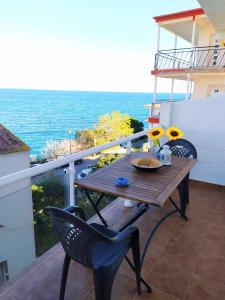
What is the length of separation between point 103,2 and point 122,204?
2924 centimetres

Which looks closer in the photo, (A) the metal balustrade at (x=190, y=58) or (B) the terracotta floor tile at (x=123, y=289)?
(B) the terracotta floor tile at (x=123, y=289)

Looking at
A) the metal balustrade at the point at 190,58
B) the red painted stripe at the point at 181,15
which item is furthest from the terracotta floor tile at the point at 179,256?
the red painted stripe at the point at 181,15

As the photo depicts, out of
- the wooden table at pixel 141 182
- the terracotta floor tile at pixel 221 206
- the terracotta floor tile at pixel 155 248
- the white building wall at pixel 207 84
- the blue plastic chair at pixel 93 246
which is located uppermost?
the white building wall at pixel 207 84

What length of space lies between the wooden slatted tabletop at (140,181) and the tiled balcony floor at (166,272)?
0.69 m

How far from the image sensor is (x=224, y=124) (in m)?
3.64

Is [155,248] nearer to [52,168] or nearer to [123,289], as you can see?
[123,289]

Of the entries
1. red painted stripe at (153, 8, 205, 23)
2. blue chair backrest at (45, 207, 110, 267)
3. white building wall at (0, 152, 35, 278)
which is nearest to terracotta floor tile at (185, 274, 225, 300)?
blue chair backrest at (45, 207, 110, 267)

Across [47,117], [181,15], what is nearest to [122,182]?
[181,15]

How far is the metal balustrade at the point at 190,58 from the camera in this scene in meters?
11.9

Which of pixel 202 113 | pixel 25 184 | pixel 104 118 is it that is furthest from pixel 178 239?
pixel 104 118

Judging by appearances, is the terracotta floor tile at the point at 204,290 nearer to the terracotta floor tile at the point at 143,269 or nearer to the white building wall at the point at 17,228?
the terracotta floor tile at the point at 143,269

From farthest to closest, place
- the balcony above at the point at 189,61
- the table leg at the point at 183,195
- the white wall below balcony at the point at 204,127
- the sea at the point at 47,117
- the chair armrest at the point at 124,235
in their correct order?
the sea at the point at 47,117 → the balcony above at the point at 189,61 → the white wall below balcony at the point at 204,127 → the table leg at the point at 183,195 → the chair armrest at the point at 124,235

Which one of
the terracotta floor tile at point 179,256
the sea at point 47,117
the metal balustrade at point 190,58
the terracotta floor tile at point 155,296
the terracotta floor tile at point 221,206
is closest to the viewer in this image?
the terracotta floor tile at point 155,296

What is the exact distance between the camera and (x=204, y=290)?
1.80 metres
